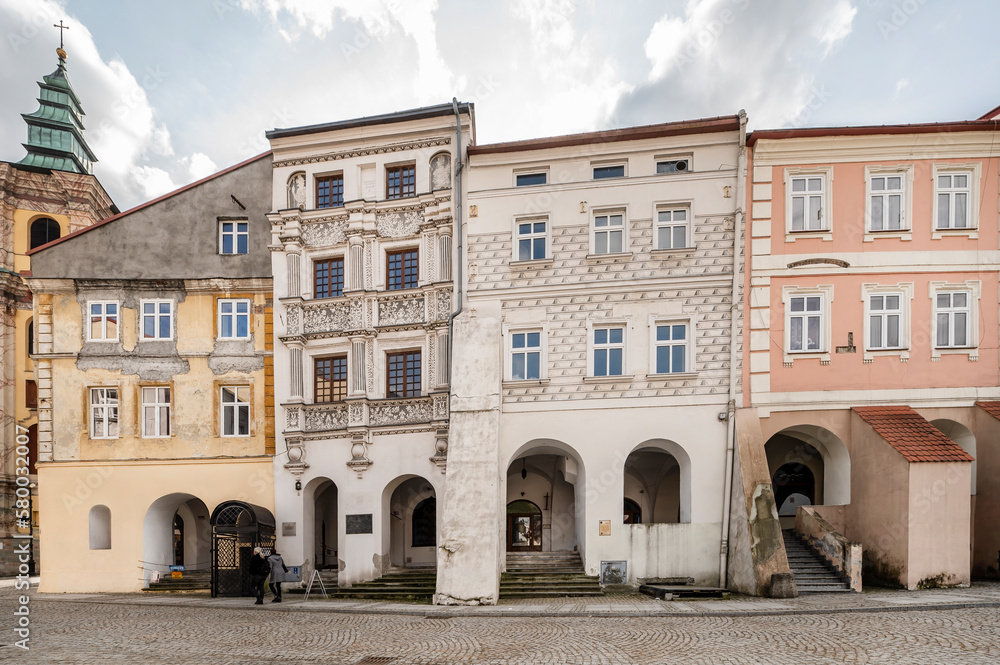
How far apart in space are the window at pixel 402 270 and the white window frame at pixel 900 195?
13.0 m

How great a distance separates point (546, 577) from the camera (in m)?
17.9

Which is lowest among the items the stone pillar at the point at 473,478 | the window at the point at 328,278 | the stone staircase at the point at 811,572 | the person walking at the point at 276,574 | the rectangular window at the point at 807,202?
the person walking at the point at 276,574

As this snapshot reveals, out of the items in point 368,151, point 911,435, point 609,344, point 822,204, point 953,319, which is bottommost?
point 911,435

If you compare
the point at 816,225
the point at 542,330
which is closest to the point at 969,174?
the point at 816,225

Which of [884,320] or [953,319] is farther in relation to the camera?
[884,320]

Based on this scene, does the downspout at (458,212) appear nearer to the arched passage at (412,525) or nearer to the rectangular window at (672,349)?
the arched passage at (412,525)

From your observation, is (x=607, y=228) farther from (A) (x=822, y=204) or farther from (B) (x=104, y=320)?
(B) (x=104, y=320)

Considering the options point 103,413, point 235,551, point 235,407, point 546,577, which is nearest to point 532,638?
point 546,577

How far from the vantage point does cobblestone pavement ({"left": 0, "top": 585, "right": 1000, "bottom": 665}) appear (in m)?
10.5

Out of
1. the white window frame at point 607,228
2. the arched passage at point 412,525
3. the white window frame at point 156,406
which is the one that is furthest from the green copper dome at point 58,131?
the white window frame at point 607,228

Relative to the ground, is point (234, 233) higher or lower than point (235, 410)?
higher

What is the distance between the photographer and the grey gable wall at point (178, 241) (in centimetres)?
2200

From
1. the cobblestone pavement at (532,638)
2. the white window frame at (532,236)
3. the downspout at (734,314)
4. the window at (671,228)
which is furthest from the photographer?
the white window frame at (532,236)

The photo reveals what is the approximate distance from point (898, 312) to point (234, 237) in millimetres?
20198
